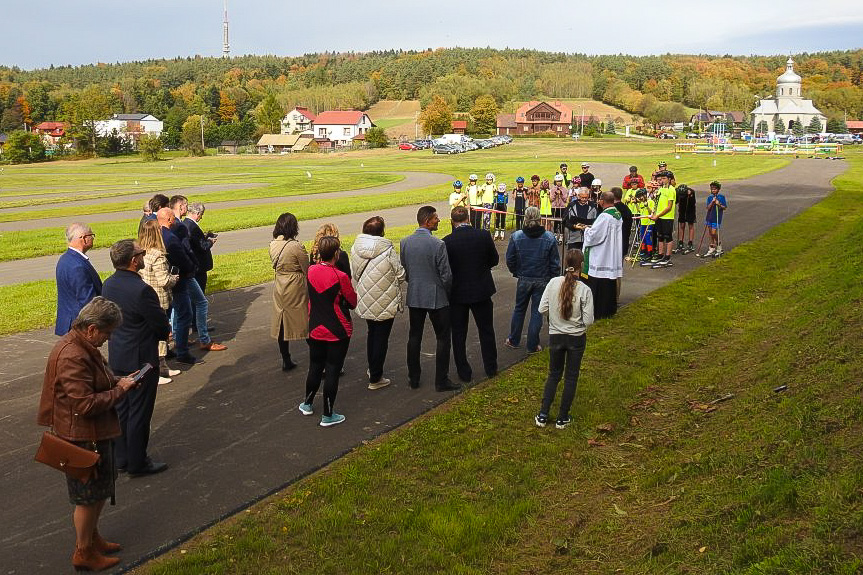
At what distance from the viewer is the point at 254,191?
42.8m

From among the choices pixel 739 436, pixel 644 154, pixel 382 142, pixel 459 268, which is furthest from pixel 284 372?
pixel 382 142

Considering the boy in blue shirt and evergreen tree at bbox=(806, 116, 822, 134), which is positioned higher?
evergreen tree at bbox=(806, 116, 822, 134)

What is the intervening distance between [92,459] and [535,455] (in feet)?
13.7

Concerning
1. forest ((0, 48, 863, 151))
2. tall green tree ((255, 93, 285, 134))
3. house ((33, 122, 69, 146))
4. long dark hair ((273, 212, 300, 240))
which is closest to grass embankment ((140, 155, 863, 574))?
long dark hair ((273, 212, 300, 240))

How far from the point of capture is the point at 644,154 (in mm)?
77812

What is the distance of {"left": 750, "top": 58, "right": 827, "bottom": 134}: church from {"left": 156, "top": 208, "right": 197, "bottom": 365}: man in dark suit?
14196 centimetres

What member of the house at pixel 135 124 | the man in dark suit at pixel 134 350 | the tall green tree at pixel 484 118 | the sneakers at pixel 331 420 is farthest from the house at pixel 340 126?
the man in dark suit at pixel 134 350

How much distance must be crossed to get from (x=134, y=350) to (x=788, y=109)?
151 m

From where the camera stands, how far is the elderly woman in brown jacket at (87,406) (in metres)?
5.30

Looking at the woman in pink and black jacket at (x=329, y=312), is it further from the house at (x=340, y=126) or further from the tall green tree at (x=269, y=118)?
the house at (x=340, y=126)

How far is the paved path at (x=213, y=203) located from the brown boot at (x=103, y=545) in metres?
25.6

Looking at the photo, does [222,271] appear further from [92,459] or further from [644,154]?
[644,154]

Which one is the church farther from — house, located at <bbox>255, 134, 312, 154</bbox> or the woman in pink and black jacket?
the woman in pink and black jacket

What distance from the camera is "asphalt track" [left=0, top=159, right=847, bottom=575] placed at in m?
6.11
